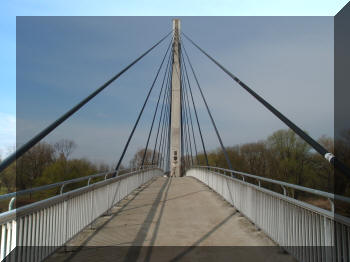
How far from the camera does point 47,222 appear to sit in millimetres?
4172

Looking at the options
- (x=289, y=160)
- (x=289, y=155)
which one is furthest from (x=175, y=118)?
(x=289, y=155)

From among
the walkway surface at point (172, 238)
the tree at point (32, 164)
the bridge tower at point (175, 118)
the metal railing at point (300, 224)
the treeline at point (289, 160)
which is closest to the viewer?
the metal railing at point (300, 224)

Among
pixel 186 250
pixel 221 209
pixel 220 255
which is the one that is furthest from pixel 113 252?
pixel 221 209

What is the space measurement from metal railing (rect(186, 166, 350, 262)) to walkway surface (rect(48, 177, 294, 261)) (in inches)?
9.8

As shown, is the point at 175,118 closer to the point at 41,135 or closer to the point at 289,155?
the point at 289,155

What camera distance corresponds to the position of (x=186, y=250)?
4.84m

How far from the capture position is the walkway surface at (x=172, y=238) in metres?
4.57

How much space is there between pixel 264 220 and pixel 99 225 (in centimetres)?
333

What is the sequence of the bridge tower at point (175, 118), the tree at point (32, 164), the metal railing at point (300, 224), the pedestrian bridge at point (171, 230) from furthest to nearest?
the tree at point (32, 164) → the bridge tower at point (175, 118) → the pedestrian bridge at point (171, 230) → the metal railing at point (300, 224)

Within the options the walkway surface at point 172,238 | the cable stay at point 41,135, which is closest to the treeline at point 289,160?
the walkway surface at point 172,238

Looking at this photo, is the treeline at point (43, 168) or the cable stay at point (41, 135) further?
the treeline at point (43, 168)

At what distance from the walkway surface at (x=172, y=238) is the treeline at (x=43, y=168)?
31.7 meters

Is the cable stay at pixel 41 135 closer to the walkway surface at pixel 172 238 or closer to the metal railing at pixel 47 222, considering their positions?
the metal railing at pixel 47 222

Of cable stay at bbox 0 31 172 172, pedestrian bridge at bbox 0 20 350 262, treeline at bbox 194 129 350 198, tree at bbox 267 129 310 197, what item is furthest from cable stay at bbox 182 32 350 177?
tree at bbox 267 129 310 197
